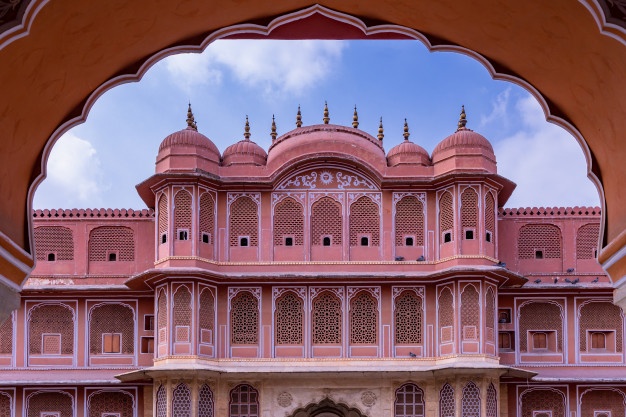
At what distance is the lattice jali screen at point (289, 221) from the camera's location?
21.6 metres

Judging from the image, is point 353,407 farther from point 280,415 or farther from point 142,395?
point 142,395

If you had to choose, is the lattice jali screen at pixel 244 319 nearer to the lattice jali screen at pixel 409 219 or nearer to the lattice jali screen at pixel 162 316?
the lattice jali screen at pixel 162 316

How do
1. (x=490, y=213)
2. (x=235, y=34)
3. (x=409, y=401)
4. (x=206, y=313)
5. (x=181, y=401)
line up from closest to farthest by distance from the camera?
(x=235, y=34)
(x=181, y=401)
(x=409, y=401)
(x=206, y=313)
(x=490, y=213)

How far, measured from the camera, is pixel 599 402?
859 inches

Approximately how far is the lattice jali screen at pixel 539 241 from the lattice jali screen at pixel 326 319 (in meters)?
4.63

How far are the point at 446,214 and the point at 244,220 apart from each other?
4.47 metres

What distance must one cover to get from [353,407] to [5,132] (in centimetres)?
1626

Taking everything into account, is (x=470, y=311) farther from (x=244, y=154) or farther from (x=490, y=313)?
(x=244, y=154)

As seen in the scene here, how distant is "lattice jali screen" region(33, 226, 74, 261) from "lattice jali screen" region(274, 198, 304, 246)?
4.94 meters

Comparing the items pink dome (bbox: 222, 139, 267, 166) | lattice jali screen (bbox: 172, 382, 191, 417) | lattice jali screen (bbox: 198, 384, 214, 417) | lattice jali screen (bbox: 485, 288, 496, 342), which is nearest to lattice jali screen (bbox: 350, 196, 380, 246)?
pink dome (bbox: 222, 139, 267, 166)

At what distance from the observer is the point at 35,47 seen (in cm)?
486

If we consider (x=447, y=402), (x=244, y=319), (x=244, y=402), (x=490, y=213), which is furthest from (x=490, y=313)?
(x=244, y=402)

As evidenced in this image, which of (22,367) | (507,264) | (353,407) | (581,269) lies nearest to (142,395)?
(22,367)

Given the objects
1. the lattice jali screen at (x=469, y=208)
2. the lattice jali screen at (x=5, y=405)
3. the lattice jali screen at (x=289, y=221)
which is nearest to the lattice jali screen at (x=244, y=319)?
the lattice jali screen at (x=289, y=221)
